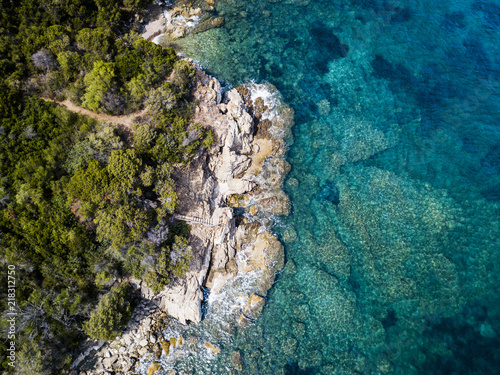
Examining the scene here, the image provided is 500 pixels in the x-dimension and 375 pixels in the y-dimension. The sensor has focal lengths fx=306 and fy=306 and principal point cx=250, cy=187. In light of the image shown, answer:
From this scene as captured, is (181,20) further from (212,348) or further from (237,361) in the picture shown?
(237,361)

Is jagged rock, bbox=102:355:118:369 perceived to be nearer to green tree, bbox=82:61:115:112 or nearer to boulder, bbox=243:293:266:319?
boulder, bbox=243:293:266:319

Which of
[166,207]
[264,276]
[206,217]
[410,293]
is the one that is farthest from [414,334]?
[166,207]

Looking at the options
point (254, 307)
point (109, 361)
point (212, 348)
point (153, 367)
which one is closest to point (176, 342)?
point (153, 367)

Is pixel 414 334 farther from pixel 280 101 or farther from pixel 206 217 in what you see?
pixel 280 101

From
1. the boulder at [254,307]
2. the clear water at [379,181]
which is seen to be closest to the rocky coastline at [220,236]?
the boulder at [254,307]

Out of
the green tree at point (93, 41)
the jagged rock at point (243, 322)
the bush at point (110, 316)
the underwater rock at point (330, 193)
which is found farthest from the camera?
the underwater rock at point (330, 193)

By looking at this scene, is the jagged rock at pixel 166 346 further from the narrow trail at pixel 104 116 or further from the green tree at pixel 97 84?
the green tree at pixel 97 84

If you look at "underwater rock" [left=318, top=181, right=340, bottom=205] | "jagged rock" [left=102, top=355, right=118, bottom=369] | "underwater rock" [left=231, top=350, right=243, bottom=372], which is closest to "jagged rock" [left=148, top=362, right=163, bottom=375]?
"jagged rock" [left=102, top=355, right=118, bottom=369]

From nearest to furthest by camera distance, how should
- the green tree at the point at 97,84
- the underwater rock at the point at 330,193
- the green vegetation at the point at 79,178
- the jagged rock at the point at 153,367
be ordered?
the green vegetation at the point at 79,178 → the jagged rock at the point at 153,367 → the green tree at the point at 97,84 → the underwater rock at the point at 330,193
